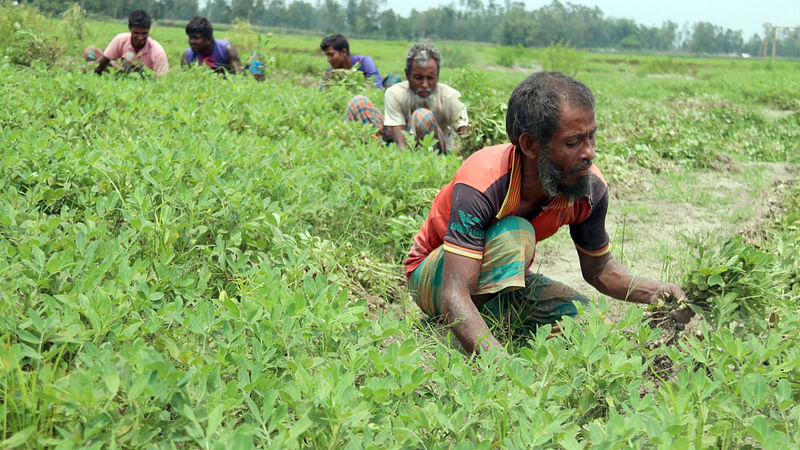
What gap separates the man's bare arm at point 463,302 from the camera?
8.04 feet

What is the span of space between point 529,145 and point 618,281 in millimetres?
807

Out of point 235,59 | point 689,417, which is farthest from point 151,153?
point 235,59

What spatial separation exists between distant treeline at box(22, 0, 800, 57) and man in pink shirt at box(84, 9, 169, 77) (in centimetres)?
7950

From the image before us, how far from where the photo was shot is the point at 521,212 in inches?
113

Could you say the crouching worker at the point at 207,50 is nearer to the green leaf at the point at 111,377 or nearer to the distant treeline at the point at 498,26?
the green leaf at the point at 111,377

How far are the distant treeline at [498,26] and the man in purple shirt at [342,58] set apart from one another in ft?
262

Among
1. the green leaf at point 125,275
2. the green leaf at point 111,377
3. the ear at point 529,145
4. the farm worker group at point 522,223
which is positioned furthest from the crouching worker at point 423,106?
the green leaf at point 111,377

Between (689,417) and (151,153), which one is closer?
(689,417)

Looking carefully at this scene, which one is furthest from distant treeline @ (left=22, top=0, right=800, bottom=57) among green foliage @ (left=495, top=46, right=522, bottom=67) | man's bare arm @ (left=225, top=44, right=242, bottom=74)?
man's bare arm @ (left=225, top=44, right=242, bottom=74)

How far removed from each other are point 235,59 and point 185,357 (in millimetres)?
8052

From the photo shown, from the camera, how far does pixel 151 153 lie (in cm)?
363

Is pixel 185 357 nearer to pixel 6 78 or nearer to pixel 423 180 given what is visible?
pixel 423 180

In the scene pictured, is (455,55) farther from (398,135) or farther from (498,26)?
(498,26)

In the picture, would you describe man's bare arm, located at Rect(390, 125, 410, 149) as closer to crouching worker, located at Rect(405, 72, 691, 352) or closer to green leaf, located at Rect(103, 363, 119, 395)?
crouching worker, located at Rect(405, 72, 691, 352)
